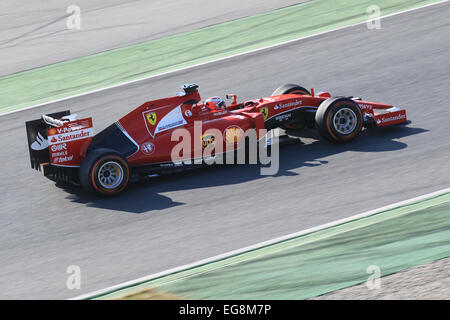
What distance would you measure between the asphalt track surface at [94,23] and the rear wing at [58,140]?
7895 millimetres

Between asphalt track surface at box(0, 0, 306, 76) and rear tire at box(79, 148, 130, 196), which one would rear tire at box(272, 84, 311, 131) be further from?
asphalt track surface at box(0, 0, 306, 76)

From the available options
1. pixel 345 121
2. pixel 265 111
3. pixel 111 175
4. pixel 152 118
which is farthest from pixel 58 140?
pixel 345 121

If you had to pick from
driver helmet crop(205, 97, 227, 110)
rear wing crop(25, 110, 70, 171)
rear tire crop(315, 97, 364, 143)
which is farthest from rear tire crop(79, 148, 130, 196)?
rear tire crop(315, 97, 364, 143)

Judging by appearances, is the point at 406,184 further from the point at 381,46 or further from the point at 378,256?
the point at 381,46

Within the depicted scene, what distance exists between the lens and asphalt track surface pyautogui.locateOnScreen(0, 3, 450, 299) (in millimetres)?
9398

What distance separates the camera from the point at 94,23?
22.0 m

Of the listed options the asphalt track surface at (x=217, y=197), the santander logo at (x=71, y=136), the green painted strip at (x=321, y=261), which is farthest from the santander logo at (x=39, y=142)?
the green painted strip at (x=321, y=261)

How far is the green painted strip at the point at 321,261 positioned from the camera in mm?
8016

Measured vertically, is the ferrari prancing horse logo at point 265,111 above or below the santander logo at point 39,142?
above

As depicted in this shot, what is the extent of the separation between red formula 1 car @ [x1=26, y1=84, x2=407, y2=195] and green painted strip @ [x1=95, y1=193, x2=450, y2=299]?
2.91 m

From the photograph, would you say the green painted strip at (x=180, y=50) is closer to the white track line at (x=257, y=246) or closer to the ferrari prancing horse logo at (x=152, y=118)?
the ferrari prancing horse logo at (x=152, y=118)

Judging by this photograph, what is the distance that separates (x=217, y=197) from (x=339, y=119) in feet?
8.62

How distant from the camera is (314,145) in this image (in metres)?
12.5

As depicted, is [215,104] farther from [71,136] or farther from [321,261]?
[321,261]
